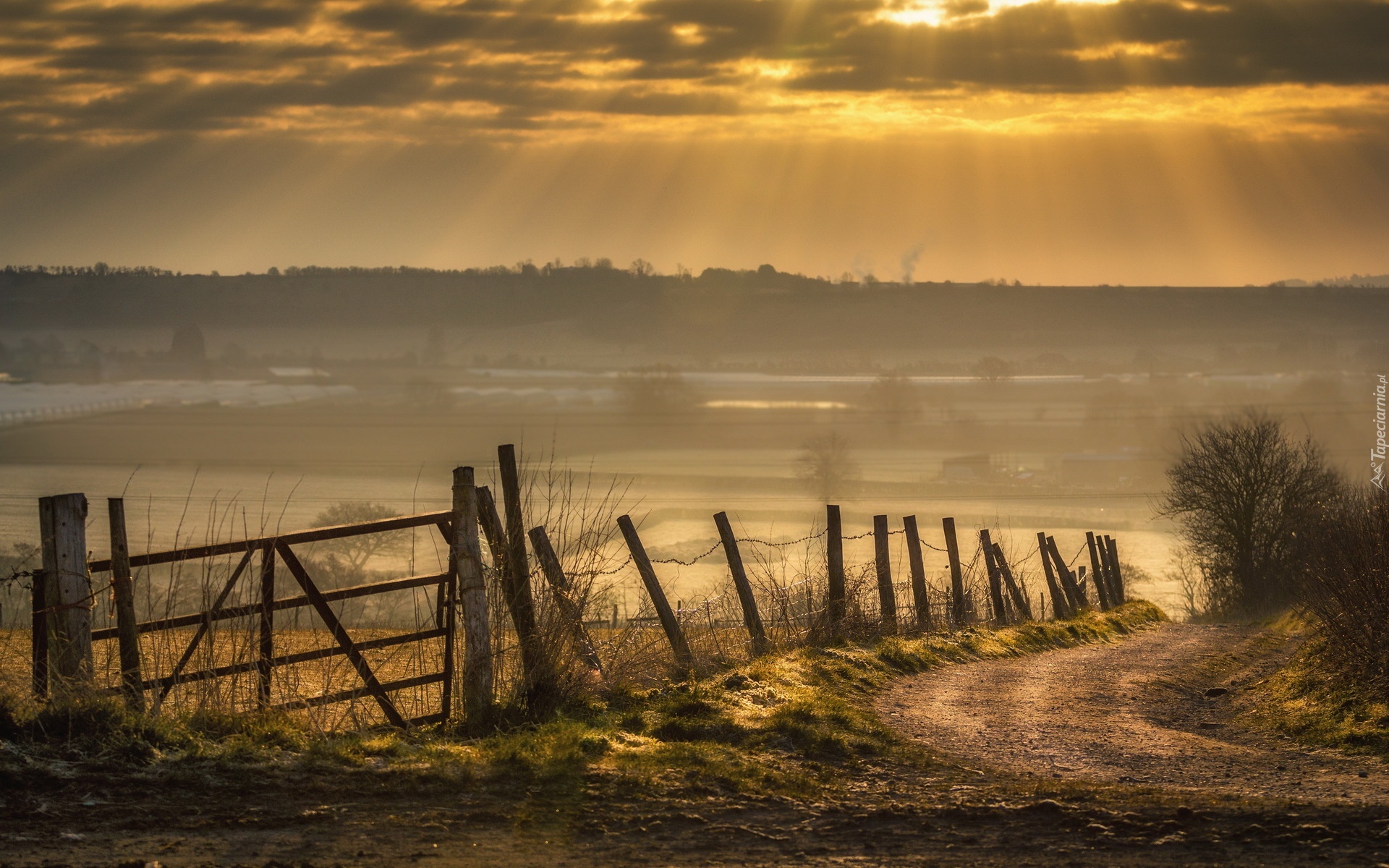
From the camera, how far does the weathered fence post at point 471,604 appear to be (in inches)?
345

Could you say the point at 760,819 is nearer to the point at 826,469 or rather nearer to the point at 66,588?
the point at 66,588

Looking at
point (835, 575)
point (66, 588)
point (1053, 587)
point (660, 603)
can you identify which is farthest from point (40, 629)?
point (1053, 587)

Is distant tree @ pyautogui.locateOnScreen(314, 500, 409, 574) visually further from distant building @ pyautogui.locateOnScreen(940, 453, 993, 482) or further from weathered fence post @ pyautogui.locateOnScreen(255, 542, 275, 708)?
distant building @ pyautogui.locateOnScreen(940, 453, 993, 482)

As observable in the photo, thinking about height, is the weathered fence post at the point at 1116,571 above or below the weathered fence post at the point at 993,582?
below

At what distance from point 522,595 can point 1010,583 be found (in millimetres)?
14114

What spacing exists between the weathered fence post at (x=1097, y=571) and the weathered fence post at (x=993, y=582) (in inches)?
464

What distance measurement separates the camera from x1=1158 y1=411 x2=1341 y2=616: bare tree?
49.9 meters

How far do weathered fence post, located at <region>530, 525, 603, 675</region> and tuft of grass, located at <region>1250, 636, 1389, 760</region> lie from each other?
6.45m

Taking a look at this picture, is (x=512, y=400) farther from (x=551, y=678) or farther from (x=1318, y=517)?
(x=551, y=678)

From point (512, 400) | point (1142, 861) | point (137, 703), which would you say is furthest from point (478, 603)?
point (512, 400)

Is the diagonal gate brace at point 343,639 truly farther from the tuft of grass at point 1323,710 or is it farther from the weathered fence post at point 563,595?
the tuft of grass at point 1323,710

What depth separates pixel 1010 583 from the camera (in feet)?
70.5

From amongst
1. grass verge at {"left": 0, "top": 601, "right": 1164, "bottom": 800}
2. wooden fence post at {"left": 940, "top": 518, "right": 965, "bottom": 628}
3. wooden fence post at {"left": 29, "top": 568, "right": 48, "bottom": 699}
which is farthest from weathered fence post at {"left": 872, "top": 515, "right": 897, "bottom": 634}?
wooden fence post at {"left": 29, "top": 568, "right": 48, "bottom": 699}

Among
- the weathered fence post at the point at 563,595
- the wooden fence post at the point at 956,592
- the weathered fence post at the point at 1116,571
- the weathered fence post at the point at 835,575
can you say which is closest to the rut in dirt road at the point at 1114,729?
the weathered fence post at the point at 835,575
